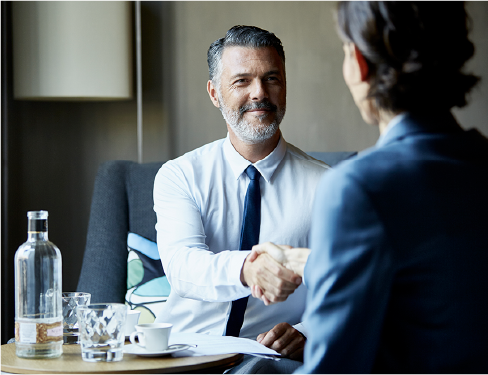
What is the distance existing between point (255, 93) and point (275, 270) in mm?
725

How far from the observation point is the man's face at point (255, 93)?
180 cm

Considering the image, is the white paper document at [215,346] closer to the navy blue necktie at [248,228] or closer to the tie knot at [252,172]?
the navy blue necktie at [248,228]

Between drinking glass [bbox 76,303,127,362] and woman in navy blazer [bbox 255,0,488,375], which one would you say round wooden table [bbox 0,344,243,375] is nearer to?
drinking glass [bbox 76,303,127,362]

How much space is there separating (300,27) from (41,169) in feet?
4.69

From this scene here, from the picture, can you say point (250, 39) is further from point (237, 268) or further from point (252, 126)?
point (237, 268)

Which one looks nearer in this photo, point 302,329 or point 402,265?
point 402,265

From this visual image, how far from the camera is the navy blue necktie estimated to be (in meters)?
1.66

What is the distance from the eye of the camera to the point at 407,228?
69 cm

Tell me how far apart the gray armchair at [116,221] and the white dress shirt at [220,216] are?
344mm

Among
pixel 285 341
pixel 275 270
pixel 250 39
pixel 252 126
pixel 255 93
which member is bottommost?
pixel 285 341

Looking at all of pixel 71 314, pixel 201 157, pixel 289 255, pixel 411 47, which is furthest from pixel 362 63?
pixel 201 157

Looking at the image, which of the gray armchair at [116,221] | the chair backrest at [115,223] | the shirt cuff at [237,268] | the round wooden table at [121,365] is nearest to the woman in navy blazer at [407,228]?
the round wooden table at [121,365]

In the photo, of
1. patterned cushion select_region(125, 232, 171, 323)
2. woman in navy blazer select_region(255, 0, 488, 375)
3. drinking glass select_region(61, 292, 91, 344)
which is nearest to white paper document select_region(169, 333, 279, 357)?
drinking glass select_region(61, 292, 91, 344)

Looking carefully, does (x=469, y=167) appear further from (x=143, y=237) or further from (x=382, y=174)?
(x=143, y=237)
